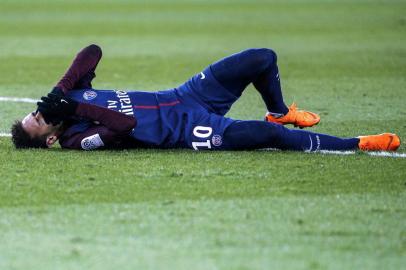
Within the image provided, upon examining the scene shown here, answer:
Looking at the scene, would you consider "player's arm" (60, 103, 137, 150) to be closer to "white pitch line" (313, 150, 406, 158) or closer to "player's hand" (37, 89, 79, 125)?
"player's hand" (37, 89, 79, 125)

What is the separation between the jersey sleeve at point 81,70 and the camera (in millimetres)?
8555

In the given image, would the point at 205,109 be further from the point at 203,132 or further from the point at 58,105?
the point at 58,105

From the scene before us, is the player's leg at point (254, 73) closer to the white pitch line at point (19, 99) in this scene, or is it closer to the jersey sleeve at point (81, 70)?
the jersey sleeve at point (81, 70)

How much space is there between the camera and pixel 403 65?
16.4 meters

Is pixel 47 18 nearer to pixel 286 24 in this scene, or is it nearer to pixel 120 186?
pixel 286 24

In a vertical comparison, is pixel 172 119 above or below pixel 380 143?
above

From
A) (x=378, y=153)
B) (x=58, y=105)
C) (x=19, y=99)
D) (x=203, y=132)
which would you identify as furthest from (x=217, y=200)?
(x=19, y=99)

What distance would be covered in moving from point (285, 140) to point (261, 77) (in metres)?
0.63

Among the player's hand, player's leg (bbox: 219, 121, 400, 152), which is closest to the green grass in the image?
player's leg (bbox: 219, 121, 400, 152)

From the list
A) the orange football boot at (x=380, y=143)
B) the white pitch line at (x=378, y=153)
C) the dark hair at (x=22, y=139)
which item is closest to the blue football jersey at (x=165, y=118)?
the dark hair at (x=22, y=139)

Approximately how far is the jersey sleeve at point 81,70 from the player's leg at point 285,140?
47.8 inches

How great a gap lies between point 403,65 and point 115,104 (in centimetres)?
868

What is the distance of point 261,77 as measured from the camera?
8781 millimetres

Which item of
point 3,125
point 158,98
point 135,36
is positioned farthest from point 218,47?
point 158,98
